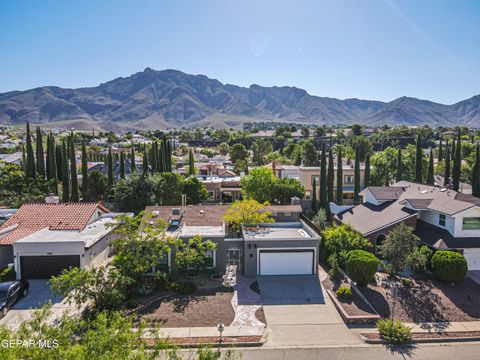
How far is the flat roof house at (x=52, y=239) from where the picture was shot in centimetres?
2431

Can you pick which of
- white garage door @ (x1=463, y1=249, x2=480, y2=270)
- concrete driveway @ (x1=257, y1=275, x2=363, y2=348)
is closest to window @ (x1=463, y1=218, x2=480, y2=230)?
white garage door @ (x1=463, y1=249, x2=480, y2=270)

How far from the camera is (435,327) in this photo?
18.9 m

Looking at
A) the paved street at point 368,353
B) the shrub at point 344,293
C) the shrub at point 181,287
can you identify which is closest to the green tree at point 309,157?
the shrub at point 344,293

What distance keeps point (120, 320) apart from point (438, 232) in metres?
25.9

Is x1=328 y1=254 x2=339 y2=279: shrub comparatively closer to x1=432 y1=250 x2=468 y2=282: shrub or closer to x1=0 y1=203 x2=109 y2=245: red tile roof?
x1=432 y1=250 x2=468 y2=282: shrub

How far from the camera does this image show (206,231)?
27344 mm

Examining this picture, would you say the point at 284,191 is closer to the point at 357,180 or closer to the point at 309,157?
the point at 357,180

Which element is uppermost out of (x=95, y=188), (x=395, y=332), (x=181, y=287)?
(x=95, y=188)

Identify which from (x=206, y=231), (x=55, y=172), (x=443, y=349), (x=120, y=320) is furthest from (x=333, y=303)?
(x=55, y=172)

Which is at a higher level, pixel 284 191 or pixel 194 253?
pixel 284 191

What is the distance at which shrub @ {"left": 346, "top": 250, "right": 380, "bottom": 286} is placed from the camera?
22.5m

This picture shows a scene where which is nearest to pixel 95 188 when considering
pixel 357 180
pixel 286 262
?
pixel 286 262

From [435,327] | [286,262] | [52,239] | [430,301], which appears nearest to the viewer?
[435,327]

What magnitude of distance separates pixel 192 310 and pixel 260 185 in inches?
952
